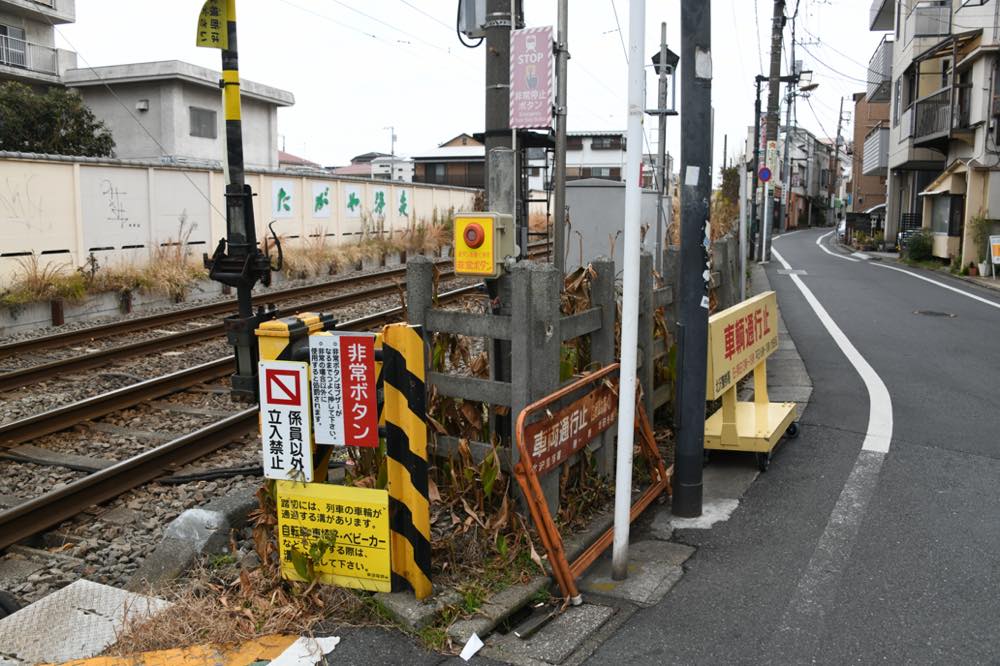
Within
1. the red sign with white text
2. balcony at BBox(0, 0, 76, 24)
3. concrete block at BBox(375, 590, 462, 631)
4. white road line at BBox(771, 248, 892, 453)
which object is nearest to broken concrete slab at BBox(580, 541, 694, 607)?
concrete block at BBox(375, 590, 462, 631)

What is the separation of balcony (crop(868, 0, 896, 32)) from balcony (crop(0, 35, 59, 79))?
3422 cm

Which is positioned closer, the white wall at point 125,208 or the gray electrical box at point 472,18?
the gray electrical box at point 472,18

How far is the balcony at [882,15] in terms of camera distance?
3671 centimetres

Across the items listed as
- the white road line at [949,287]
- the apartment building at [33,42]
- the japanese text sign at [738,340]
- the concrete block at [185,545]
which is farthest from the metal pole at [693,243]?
the apartment building at [33,42]

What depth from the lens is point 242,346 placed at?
7.28m

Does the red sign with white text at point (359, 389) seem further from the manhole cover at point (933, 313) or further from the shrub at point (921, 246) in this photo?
the shrub at point (921, 246)

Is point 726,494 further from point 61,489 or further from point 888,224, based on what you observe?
point 888,224

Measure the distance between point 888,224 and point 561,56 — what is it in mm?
32456

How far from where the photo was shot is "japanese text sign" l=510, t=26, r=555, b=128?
620 centimetres

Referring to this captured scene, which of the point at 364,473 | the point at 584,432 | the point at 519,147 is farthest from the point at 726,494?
the point at 519,147

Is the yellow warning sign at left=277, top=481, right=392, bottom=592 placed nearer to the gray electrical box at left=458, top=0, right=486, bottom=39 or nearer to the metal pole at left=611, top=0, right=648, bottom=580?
the metal pole at left=611, top=0, right=648, bottom=580

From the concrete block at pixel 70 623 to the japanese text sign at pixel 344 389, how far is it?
1135 mm

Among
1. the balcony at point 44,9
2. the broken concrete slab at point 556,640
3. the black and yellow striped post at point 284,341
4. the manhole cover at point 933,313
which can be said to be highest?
the balcony at point 44,9

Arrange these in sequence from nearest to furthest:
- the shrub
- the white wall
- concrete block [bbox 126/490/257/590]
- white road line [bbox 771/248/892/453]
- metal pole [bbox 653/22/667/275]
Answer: concrete block [bbox 126/490/257/590]
white road line [bbox 771/248/892/453]
metal pole [bbox 653/22/667/275]
the white wall
the shrub
